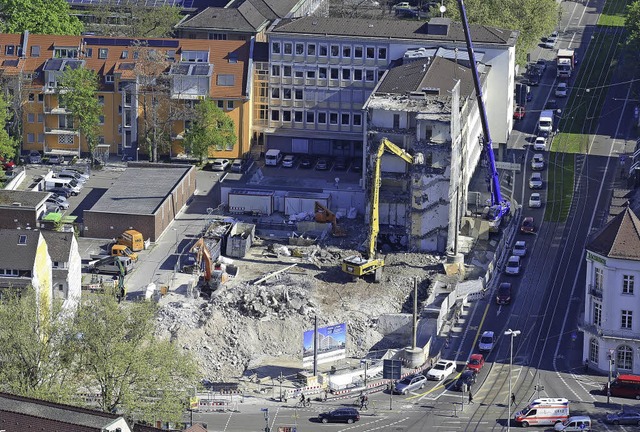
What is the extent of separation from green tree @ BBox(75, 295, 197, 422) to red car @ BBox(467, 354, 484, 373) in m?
23.5

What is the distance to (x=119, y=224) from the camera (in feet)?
557

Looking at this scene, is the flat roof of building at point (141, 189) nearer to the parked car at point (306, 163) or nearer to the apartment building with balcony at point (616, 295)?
the parked car at point (306, 163)

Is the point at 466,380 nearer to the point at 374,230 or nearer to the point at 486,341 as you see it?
the point at 486,341

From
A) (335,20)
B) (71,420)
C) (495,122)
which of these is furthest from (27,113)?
(71,420)

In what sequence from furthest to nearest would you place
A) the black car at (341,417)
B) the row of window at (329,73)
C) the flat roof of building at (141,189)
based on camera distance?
the row of window at (329,73) → the flat roof of building at (141,189) → the black car at (341,417)

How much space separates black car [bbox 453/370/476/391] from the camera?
14012cm

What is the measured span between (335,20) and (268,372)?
196 ft

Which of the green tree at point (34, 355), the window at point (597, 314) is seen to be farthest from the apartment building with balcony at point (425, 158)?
the green tree at point (34, 355)

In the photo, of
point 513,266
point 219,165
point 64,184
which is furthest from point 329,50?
point 513,266

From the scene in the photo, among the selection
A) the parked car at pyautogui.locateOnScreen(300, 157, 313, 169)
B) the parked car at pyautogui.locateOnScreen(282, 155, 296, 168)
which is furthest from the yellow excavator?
the parked car at pyautogui.locateOnScreen(282, 155, 296, 168)

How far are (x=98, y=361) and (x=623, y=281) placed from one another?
4197cm

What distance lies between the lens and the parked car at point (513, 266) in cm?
16238

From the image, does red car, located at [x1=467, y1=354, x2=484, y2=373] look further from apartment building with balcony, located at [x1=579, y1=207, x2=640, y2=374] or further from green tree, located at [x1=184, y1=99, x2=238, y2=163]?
green tree, located at [x1=184, y1=99, x2=238, y2=163]

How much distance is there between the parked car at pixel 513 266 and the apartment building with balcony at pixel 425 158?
19.5 ft
